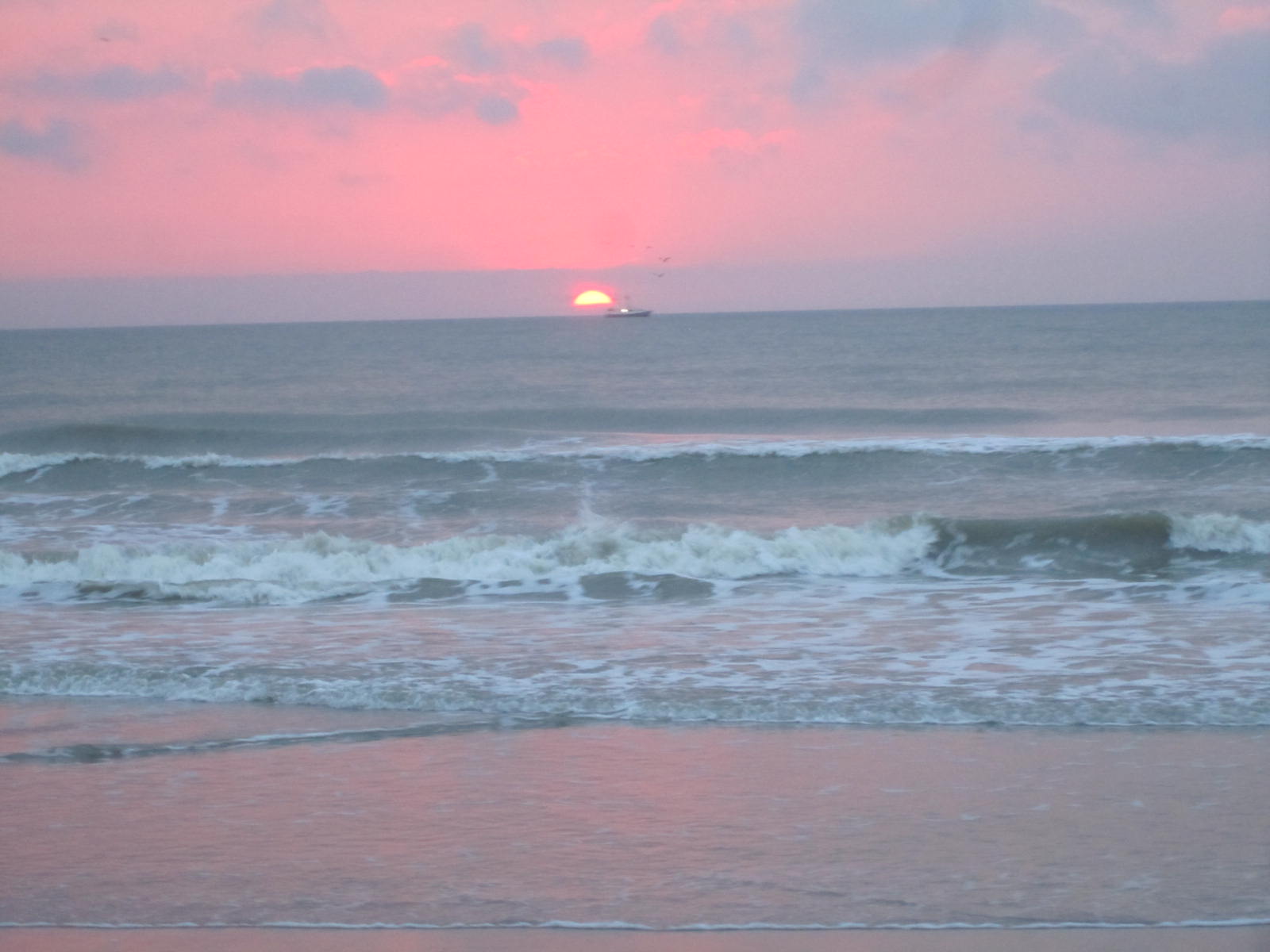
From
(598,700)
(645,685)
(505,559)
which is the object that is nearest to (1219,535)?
(505,559)

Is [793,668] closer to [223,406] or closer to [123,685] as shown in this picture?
[123,685]

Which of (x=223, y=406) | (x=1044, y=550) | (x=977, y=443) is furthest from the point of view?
(x=223, y=406)

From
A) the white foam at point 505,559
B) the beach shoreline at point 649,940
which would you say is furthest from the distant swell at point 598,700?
the white foam at point 505,559

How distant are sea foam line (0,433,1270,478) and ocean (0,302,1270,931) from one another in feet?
0.41

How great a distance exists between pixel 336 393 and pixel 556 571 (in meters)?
26.6

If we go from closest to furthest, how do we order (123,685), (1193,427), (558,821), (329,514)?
(558,821) → (123,685) → (329,514) → (1193,427)

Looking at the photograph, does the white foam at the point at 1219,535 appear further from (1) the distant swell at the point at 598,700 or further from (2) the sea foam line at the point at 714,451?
(2) the sea foam line at the point at 714,451

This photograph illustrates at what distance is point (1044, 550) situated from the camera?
13555 millimetres

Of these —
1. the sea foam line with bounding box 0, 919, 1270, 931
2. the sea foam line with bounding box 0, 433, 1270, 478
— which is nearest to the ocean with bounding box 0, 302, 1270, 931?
the sea foam line with bounding box 0, 919, 1270, 931

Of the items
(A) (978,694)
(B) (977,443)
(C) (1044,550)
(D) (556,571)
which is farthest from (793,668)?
(B) (977,443)

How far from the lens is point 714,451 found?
21062mm

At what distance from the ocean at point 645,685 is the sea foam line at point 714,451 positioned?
0.13 m

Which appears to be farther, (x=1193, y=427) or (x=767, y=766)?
(x=1193, y=427)

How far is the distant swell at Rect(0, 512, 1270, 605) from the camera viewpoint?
38.9 feet
